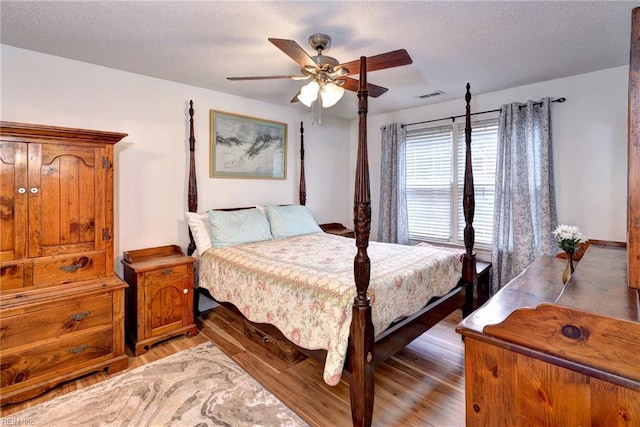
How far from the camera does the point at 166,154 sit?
314 centimetres

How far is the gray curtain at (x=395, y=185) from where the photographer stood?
4.18 m

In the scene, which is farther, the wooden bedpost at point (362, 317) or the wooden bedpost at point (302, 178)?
the wooden bedpost at point (302, 178)

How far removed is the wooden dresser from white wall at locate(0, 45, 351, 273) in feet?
9.78

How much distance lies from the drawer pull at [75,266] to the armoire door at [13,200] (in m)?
0.24

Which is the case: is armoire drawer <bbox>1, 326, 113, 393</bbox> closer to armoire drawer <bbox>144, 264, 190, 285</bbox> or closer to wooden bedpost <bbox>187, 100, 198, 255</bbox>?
armoire drawer <bbox>144, 264, 190, 285</bbox>

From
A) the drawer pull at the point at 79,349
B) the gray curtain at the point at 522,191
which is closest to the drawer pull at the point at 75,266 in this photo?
the drawer pull at the point at 79,349

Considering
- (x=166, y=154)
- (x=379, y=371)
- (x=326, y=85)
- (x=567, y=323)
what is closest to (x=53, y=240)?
(x=166, y=154)

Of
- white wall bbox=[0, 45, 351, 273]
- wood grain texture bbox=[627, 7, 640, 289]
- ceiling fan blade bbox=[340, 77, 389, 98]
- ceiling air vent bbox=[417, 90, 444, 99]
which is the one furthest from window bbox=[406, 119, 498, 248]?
wood grain texture bbox=[627, 7, 640, 289]

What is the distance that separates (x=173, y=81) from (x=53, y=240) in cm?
189

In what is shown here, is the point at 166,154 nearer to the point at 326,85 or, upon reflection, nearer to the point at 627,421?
the point at 326,85

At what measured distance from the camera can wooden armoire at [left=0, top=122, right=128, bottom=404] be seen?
76.6 inches

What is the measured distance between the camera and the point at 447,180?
3926mm

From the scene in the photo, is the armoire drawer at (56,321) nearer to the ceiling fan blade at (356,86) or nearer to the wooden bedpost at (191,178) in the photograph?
the wooden bedpost at (191,178)

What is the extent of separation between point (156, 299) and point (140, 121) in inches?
67.3
